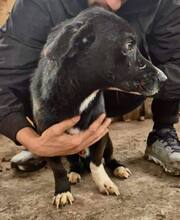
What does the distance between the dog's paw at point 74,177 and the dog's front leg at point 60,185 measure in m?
0.22

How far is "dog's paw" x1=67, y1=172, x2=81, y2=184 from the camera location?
8.46 feet

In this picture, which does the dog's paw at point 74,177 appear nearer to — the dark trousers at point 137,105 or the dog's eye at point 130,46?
the dark trousers at point 137,105

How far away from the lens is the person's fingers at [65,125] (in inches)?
84.5

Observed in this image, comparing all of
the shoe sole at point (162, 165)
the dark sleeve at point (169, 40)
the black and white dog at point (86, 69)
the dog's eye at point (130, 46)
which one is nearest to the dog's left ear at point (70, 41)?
the black and white dog at point (86, 69)

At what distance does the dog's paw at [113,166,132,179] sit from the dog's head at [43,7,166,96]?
2.29 feet

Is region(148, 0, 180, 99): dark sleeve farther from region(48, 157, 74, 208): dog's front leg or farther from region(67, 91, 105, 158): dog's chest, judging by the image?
region(48, 157, 74, 208): dog's front leg

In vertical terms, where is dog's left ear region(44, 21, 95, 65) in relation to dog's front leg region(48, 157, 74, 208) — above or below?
above

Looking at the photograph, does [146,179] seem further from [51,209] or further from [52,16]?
[52,16]

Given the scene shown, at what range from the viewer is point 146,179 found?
8.53 feet

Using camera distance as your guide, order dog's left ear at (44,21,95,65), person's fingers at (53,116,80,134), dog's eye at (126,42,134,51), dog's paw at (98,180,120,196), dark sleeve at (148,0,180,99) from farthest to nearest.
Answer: dark sleeve at (148,0,180,99), dog's paw at (98,180,120,196), person's fingers at (53,116,80,134), dog's eye at (126,42,134,51), dog's left ear at (44,21,95,65)

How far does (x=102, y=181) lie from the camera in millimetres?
2449

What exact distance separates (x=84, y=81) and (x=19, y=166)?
3.24 feet

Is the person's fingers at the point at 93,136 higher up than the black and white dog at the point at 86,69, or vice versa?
the black and white dog at the point at 86,69

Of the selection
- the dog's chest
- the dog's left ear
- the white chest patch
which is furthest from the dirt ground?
the dog's left ear
